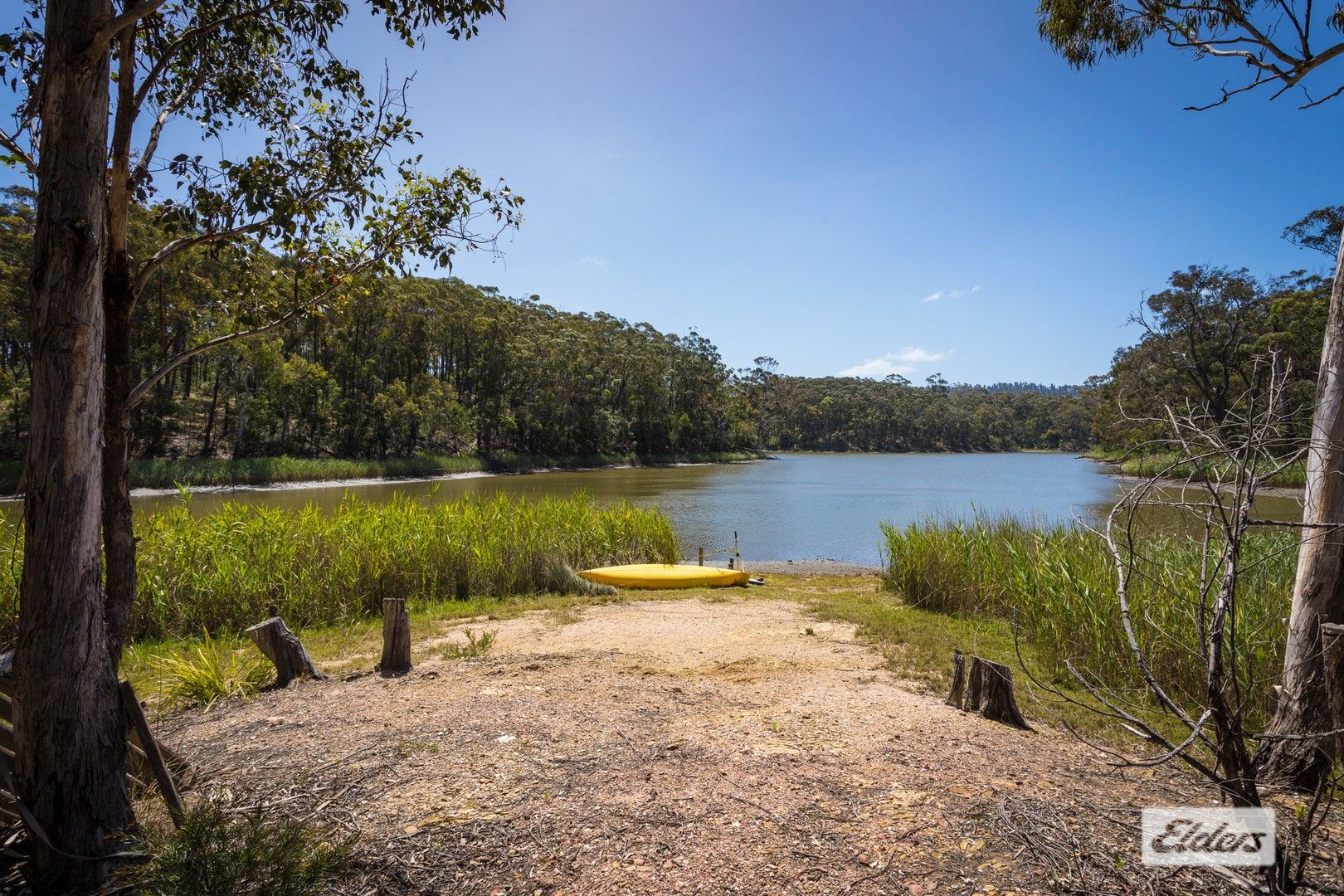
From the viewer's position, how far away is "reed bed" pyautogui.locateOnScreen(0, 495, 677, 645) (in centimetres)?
751

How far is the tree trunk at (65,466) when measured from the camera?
95.9 inches

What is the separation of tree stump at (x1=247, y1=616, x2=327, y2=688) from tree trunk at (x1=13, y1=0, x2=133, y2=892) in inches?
111

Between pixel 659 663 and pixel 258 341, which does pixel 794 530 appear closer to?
pixel 659 663

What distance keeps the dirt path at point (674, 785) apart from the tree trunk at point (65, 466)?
2.65ft

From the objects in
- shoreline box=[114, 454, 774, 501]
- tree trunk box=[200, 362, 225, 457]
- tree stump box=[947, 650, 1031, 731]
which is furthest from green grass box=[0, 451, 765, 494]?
tree stump box=[947, 650, 1031, 731]

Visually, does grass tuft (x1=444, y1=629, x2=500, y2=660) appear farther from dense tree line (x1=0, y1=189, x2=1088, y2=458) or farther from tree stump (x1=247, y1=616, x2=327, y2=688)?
dense tree line (x1=0, y1=189, x2=1088, y2=458)

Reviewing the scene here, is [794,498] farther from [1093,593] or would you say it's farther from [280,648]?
[280,648]

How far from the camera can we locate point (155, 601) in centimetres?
731

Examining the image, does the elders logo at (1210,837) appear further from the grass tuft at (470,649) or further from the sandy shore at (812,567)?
the sandy shore at (812,567)

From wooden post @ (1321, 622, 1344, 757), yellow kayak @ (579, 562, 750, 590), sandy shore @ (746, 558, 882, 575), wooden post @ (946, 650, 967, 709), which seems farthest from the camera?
sandy shore @ (746, 558, 882, 575)

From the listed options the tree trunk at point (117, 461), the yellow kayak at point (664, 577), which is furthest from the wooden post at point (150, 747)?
the yellow kayak at point (664, 577)

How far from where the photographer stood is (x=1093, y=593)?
263 inches

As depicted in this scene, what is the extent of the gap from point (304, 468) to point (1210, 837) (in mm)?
35848

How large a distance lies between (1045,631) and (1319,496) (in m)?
3.86
